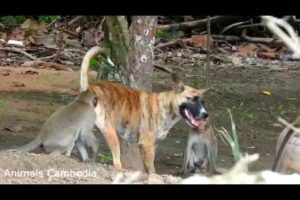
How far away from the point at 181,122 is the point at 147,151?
8.28 feet

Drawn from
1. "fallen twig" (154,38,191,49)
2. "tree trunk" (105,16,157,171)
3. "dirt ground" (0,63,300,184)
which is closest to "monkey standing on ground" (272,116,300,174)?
"dirt ground" (0,63,300,184)

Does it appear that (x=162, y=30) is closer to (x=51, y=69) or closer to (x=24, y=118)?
(x=51, y=69)

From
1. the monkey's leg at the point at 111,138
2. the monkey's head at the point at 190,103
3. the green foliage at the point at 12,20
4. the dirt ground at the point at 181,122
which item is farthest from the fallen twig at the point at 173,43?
the monkey's leg at the point at 111,138

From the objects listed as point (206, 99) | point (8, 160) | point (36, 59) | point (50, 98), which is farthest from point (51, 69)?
point (8, 160)

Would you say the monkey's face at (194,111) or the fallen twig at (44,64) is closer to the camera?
the monkey's face at (194,111)

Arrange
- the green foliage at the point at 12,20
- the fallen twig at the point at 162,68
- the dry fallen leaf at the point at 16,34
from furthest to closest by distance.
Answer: the dry fallen leaf at the point at 16,34, the green foliage at the point at 12,20, the fallen twig at the point at 162,68

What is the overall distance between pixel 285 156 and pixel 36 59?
27.5 ft

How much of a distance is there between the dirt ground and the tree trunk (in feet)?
2.44

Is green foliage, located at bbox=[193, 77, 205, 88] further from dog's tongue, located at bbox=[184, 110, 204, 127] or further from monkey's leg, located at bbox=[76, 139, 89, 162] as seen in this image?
monkey's leg, located at bbox=[76, 139, 89, 162]

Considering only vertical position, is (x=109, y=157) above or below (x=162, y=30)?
below

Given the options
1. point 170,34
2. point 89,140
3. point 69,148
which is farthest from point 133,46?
point 170,34

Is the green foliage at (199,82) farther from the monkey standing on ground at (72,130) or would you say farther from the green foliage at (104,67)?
the monkey standing on ground at (72,130)

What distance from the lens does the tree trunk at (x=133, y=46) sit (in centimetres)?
599

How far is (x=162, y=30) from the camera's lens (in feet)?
42.9
